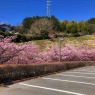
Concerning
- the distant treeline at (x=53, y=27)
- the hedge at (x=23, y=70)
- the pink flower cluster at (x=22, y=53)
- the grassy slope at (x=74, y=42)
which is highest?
the distant treeline at (x=53, y=27)

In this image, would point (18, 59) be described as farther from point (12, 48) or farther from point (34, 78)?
point (34, 78)

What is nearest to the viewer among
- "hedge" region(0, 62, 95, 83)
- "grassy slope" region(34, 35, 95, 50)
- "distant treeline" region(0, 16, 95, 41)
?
"hedge" region(0, 62, 95, 83)

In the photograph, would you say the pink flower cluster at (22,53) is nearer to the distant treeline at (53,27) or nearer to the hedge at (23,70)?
the hedge at (23,70)

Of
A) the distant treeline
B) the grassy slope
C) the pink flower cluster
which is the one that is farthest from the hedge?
the distant treeline

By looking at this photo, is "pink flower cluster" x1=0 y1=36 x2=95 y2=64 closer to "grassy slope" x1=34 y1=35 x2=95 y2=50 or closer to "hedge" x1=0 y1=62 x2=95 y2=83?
"hedge" x1=0 y1=62 x2=95 y2=83

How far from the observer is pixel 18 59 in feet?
61.0

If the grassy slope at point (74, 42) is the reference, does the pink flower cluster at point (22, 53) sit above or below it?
below

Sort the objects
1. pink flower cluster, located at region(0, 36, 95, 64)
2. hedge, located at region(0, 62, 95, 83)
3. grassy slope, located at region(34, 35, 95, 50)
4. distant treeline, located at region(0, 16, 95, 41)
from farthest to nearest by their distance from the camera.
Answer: distant treeline, located at region(0, 16, 95, 41)
grassy slope, located at region(34, 35, 95, 50)
pink flower cluster, located at region(0, 36, 95, 64)
hedge, located at region(0, 62, 95, 83)

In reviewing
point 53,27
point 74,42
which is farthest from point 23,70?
point 53,27

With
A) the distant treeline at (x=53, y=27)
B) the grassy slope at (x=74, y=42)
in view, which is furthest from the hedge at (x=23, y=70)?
the distant treeline at (x=53, y=27)

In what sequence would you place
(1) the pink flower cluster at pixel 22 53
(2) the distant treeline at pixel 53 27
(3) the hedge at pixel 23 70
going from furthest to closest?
(2) the distant treeline at pixel 53 27 < (1) the pink flower cluster at pixel 22 53 < (3) the hedge at pixel 23 70

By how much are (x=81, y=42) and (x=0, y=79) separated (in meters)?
41.7

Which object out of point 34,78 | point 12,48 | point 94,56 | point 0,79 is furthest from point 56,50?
point 0,79

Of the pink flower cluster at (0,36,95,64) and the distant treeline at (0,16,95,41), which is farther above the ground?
the distant treeline at (0,16,95,41)
